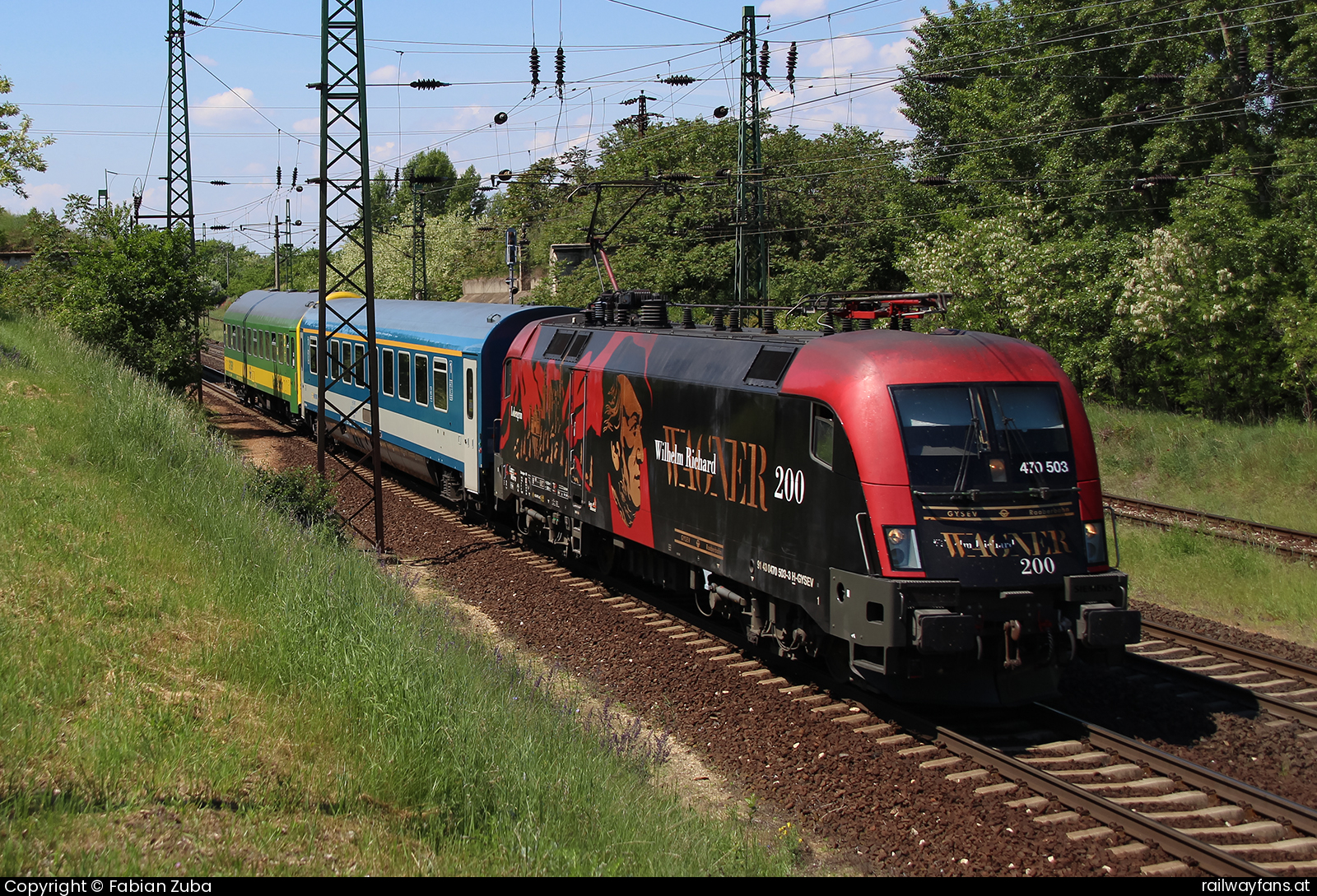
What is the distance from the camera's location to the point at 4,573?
27.1 feet

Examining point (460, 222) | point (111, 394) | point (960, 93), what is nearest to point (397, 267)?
point (460, 222)

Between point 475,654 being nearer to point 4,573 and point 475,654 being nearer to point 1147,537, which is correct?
point 4,573

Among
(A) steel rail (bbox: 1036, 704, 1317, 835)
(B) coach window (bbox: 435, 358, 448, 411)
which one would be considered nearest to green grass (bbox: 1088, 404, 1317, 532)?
(A) steel rail (bbox: 1036, 704, 1317, 835)

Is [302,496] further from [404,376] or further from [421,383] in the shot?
[404,376]

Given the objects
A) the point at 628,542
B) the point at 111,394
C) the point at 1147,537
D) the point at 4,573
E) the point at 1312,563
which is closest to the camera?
the point at 4,573

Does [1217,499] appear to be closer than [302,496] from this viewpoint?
No

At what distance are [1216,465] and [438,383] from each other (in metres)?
15.1

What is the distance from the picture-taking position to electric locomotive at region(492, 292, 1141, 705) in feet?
26.0

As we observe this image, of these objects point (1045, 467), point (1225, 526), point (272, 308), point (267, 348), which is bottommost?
point (1225, 526)

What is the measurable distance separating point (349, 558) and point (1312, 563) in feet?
42.1

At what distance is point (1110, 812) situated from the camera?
22.5 feet

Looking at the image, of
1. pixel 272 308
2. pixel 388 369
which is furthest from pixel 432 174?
pixel 388 369

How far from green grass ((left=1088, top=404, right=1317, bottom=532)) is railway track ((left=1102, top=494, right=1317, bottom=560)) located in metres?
1.10

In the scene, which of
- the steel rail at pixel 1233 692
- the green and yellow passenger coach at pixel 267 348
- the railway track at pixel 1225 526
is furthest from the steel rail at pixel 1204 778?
the green and yellow passenger coach at pixel 267 348
